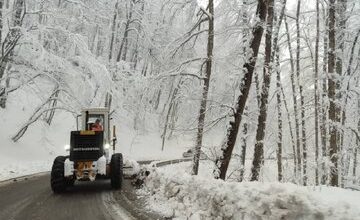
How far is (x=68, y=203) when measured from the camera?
11234 mm

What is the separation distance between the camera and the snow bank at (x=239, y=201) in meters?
5.61

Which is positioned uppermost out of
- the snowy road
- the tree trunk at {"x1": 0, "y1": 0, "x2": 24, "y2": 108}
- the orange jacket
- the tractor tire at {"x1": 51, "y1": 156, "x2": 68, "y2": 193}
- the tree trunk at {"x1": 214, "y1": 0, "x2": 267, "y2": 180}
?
the tree trunk at {"x1": 0, "y1": 0, "x2": 24, "y2": 108}

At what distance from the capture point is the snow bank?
5.61 meters

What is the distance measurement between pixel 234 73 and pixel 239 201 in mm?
10701

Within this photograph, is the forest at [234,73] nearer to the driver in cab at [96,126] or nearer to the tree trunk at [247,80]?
the tree trunk at [247,80]

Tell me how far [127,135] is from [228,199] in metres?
35.0

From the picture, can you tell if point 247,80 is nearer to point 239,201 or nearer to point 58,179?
point 239,201

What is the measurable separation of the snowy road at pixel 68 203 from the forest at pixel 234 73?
127 inches

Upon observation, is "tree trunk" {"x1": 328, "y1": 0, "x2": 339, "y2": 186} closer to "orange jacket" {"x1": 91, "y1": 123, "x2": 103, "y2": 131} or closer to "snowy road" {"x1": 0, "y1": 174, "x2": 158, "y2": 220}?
"snowy road" {"x1": 0, "y1": 174, "x2": 158, "y2": 220}

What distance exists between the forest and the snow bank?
2.66 meters

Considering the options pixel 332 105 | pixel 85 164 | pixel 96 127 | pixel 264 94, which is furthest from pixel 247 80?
pixel 96 127

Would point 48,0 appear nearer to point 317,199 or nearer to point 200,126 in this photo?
point 200,126

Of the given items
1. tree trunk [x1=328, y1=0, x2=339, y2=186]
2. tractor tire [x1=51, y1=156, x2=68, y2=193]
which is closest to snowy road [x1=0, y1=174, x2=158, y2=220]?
tractor tire [x1=51, y1=156, x2=68, y2=193]

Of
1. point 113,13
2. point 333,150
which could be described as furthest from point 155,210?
point 113,13
